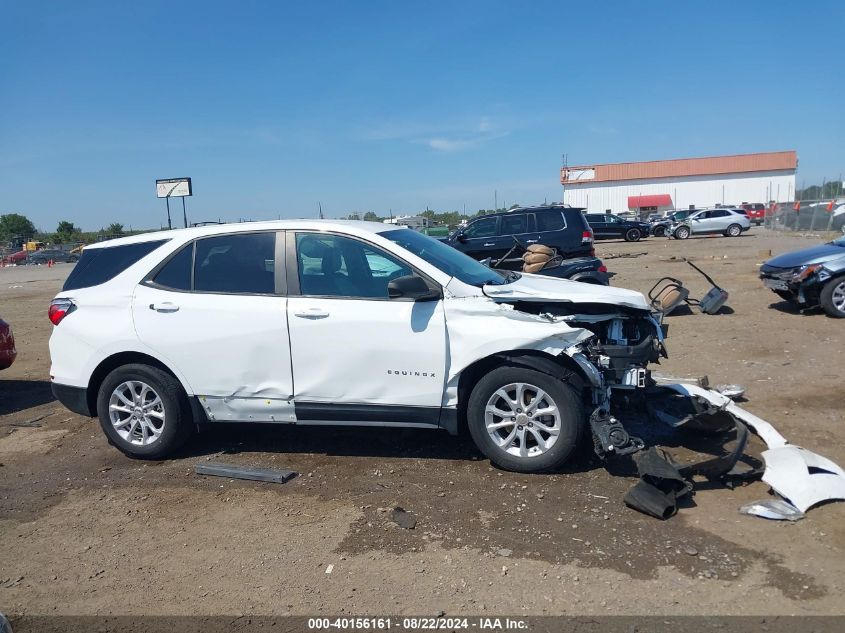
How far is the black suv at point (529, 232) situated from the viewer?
50.2 ft

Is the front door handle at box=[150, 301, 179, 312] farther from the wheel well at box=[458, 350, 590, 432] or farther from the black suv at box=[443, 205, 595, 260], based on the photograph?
the black suv at box=[443, 205, 595, 260]

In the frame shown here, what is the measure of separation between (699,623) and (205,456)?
3.98 metres

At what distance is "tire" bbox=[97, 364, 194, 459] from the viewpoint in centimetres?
539

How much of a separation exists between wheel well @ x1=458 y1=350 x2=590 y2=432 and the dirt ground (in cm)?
64

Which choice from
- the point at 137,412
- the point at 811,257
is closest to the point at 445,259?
the point at 137,412

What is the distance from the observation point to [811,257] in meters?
10.6

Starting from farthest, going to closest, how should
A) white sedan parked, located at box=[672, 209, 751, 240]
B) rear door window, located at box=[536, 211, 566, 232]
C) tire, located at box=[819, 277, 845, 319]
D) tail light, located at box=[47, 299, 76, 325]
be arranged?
white sedan parked, located at box=[672, 209, 751, 240]
rear door window, located at box=[536, 211, 566, 232]
tire, located at box=[819, 277, 845, 319]
tail light, located at box=[47, 299, 76, 325]

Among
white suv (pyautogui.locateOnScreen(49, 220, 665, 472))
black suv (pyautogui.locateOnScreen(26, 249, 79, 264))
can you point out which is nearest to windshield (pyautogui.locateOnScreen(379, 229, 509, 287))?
white suv (pyautogui.locateOnScreen(49, 220, 665, 472))

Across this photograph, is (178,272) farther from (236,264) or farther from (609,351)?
(609,351)

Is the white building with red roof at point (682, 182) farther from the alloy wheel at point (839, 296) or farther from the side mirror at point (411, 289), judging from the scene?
the side mirror at point (411, 289)

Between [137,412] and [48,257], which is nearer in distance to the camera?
[137,412]

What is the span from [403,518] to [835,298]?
28.8 ft

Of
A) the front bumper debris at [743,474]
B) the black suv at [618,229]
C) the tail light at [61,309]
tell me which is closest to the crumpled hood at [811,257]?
the front bumper debris at [743,474]

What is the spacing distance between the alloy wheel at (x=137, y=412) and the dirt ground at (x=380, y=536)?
0.85 ft
